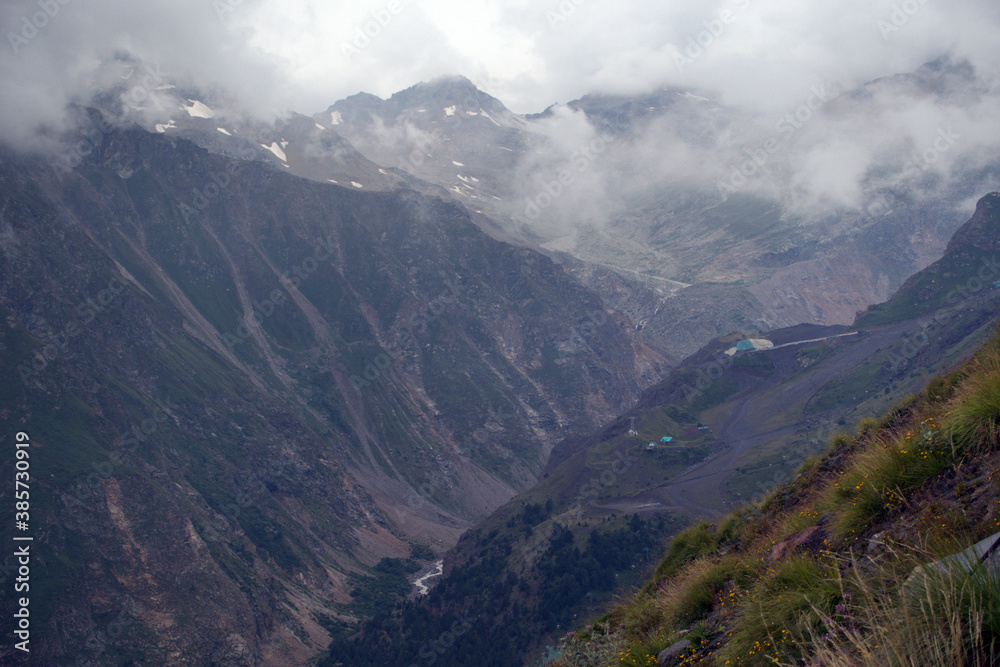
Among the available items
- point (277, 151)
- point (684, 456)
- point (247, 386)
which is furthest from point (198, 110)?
point (684, 456)

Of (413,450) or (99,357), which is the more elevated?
(99,357)

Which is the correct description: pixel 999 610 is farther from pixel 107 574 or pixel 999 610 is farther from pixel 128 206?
pixel 128 206

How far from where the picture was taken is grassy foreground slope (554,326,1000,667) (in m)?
4.54

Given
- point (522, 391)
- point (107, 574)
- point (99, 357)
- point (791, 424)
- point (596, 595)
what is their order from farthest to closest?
point (522, 391) → point (99, 357) → point (791, 424) → point (107, 574) → point (596, 595)

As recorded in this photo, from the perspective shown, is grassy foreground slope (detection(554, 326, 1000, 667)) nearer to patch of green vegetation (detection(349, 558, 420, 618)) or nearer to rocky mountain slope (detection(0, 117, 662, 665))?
rocky mountain slope (detection(0, 117, 662, 665))

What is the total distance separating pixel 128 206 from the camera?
158000mm

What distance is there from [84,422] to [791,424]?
3771 inches

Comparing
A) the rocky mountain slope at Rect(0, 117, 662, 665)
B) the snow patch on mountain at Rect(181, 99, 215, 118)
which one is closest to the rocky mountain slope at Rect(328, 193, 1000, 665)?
the rocky mountain slope at Rect(0, 117, 662, 665)

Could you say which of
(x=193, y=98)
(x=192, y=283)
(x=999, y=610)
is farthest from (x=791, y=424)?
(x=193, y=98)

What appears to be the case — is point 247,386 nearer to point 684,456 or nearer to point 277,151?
point 684,456

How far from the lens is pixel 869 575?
19.7 ft

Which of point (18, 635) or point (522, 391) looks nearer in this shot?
point (18, 635)

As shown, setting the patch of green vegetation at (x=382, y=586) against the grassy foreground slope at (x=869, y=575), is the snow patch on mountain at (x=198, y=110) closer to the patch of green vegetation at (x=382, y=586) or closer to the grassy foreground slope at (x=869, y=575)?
the patch of green vegetation at (x=382, y=586)

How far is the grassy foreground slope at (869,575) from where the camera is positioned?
179 inches
